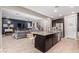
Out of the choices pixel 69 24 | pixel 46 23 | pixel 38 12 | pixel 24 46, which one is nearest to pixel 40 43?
pixel 24 46

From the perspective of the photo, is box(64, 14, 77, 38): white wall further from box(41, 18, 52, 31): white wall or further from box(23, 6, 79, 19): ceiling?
box(41, 18, 52, 31): white wall

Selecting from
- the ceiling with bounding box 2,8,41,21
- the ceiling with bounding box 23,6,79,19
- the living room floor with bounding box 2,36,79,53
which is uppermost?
the ceiling with bounding box 23,6,79,19

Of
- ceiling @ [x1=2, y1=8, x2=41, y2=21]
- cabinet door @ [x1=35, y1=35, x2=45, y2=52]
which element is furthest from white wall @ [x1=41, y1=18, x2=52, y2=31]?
cabinet door @ [x1=35, y1=35, x2=45, y2=52]

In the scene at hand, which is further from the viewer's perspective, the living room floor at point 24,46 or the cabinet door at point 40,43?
the cabinet door at point 40,43

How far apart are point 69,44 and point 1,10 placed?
2677mm

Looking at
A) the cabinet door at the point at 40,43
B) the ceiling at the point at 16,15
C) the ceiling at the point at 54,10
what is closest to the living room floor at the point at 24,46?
the cabinet door at the point at 40,43

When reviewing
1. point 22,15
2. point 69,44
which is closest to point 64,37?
point 69,44

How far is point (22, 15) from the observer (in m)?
2.08

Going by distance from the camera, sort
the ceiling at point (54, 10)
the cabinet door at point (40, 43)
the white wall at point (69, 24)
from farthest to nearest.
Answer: the cabinet door at point (40, 43) → the white wall at point (69, 24) → the ceiling at point (54, 10)

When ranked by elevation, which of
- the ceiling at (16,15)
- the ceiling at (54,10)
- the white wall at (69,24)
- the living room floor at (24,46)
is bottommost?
the living room floor at (24,46)

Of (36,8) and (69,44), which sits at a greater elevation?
(36,8)

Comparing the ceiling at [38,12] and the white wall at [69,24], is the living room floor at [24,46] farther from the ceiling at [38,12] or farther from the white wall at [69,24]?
the ceiling at [38,12]

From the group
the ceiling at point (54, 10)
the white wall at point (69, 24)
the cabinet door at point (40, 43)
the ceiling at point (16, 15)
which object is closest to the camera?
the ceiling at point (16, 15)
